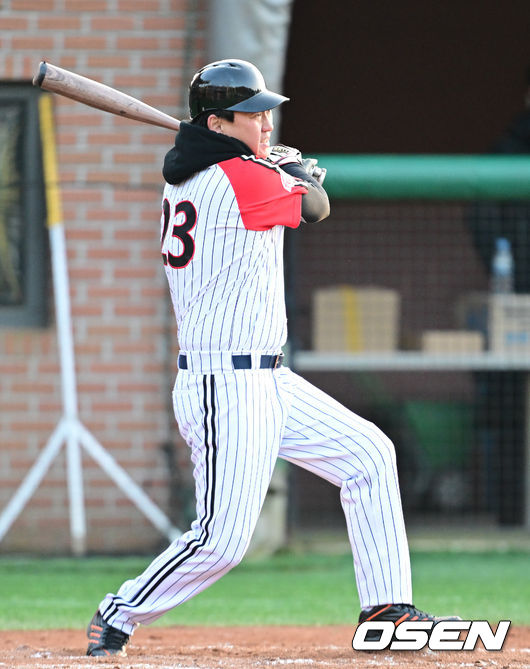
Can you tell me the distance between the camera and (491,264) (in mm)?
7613

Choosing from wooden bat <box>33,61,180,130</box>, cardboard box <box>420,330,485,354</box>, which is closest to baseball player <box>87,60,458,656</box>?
wooden bat <box>33,61,180,130</box>

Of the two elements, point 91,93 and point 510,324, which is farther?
point 510,324

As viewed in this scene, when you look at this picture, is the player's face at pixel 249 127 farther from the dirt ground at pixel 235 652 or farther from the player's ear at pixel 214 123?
the dirt ground at pixel 235 652

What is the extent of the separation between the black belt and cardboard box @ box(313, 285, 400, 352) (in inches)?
124

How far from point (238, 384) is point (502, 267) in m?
3.59

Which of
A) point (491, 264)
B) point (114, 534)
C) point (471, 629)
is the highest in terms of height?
point (491, 264)

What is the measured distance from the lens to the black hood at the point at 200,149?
156 inches

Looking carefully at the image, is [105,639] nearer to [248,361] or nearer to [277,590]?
[248,361]

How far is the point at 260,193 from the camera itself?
394cm

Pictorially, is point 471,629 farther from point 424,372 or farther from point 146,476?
point 424,372

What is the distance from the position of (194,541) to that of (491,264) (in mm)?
4067

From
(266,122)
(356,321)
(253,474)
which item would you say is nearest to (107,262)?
(356,321)

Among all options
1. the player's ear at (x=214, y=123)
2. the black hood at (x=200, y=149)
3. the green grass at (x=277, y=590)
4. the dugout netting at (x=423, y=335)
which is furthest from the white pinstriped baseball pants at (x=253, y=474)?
the dugout netting at (x=423, y=335)

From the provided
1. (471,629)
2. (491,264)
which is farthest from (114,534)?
(471,629)
